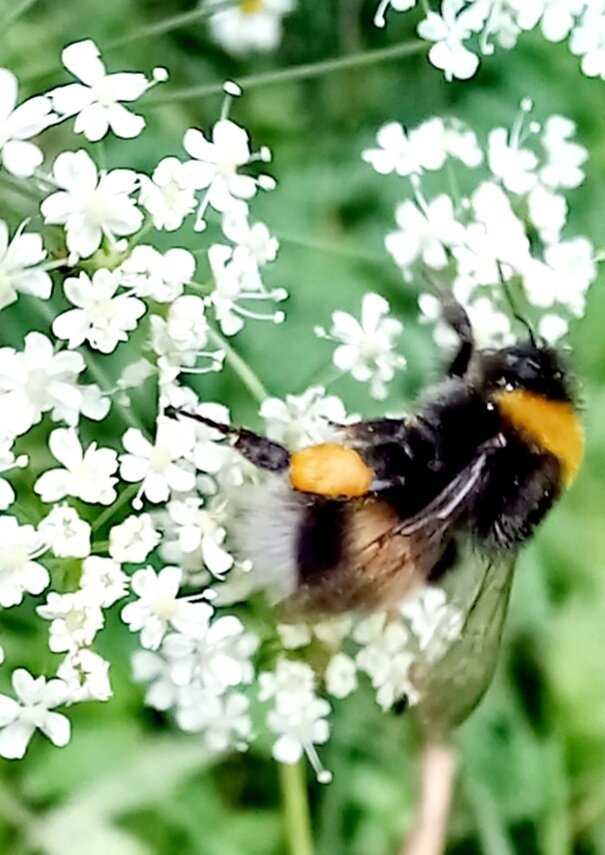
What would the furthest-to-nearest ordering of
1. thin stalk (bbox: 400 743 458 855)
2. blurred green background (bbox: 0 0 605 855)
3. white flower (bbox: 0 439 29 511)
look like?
thin stalk (bbox: 400 743 458 855), blurred green background (bbox: 0 0 605 855), white flower (bbox: 0 439 29 511)

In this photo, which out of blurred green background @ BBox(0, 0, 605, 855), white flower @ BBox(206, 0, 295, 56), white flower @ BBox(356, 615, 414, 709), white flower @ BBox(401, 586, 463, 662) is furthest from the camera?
white flower @ BBox(206, 0, 295, 56)

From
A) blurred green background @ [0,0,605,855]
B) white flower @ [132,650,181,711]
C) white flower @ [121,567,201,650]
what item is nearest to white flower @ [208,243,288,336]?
white flower @ [121,567,201,650]

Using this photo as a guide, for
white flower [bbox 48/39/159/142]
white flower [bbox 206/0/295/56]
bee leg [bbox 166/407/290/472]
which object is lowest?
white flower [bbox 206/0/295/56]

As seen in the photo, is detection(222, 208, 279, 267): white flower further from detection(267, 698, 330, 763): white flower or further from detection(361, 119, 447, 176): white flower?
detection(267, 698, 330, 763): white flower

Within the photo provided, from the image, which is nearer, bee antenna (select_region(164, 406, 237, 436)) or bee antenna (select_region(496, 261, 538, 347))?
bee antenna (select_region(164, 406, 237, 436))

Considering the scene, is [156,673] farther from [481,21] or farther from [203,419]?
[481,21]

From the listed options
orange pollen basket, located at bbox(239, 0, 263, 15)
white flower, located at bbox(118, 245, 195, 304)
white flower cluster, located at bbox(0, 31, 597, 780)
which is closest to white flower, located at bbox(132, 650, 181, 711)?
white flower cluster, located at bbox(0, 31, 597, 780)

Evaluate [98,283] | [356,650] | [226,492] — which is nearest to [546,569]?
[356,650]

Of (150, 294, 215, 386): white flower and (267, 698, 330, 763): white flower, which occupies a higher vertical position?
(150, 294, 215, 386): white flower
